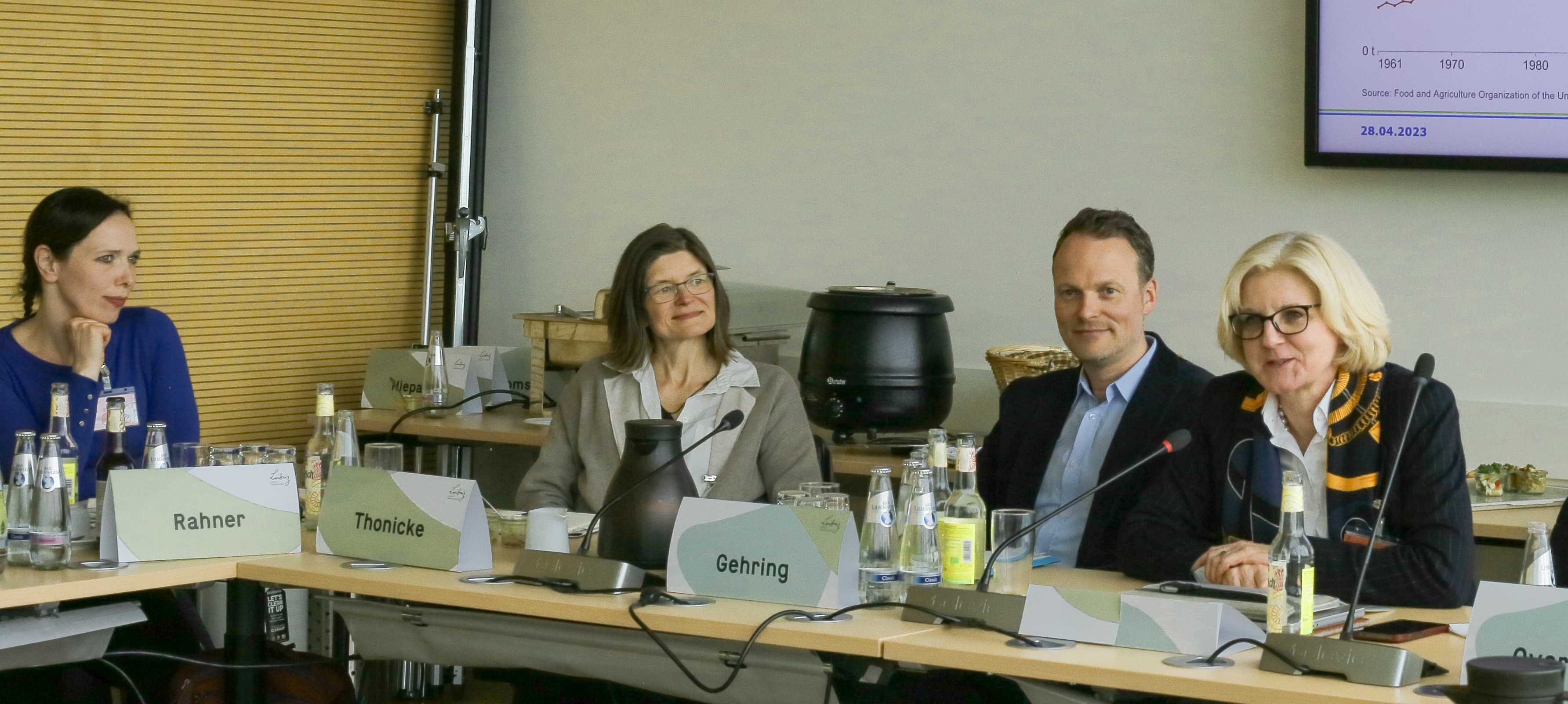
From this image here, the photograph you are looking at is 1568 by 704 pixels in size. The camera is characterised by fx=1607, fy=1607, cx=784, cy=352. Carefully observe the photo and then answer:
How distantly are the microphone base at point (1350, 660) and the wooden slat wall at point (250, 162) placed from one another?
3.35 meters

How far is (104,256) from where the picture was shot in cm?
328

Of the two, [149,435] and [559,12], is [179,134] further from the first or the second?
[149,435]

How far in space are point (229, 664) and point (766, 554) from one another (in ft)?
3.14

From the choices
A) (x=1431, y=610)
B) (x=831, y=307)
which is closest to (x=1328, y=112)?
(x=831, y=307)

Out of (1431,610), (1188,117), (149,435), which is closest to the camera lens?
(1431,610)

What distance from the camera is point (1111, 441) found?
9.36ft

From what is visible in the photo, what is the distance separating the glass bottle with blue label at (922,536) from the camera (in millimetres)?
2256

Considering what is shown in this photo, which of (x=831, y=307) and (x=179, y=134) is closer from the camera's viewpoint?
(x=831, y=307)

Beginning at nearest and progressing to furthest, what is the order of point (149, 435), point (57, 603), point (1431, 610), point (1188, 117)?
point (1431, 610) < point (57, 603) < point (149, 435) < point (1188, 117)

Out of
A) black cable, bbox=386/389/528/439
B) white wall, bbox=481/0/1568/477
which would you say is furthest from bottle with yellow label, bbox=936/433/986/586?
black cable, bbox=386/389/528/439

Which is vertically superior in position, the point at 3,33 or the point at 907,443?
the point at 3,33

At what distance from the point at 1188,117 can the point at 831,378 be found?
1.13 m

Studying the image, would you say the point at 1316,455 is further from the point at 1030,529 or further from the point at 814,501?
the point at 814,501

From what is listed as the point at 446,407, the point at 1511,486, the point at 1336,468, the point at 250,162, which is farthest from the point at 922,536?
the point at 250,162
